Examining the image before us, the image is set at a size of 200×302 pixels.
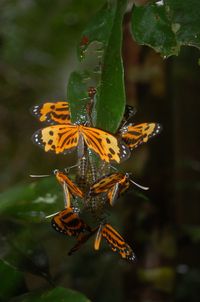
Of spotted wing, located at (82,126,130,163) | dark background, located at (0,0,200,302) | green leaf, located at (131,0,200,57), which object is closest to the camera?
spotted wing, located at (82,126,130,163)

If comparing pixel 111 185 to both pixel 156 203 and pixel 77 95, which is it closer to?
pixel 77 95

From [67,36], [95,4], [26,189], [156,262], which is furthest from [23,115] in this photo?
[26,189]

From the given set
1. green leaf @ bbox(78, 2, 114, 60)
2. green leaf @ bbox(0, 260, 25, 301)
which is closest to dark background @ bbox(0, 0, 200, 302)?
green leaf @ bbox(0, 260, 25, 301)

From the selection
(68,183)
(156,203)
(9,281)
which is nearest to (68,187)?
(68,183)

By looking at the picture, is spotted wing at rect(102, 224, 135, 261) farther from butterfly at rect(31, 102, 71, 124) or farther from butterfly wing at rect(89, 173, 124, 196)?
butterfly at rect(31, 102, 71, 124)

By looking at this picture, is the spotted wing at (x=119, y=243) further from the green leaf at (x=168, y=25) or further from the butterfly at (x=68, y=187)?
the green leaf at (x=168, y=25)

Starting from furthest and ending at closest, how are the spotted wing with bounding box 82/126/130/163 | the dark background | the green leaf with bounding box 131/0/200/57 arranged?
the dark background < the green leaf with bounding box 131/0/200/57 < the spotted wing with bounding box 82/126/130/163
